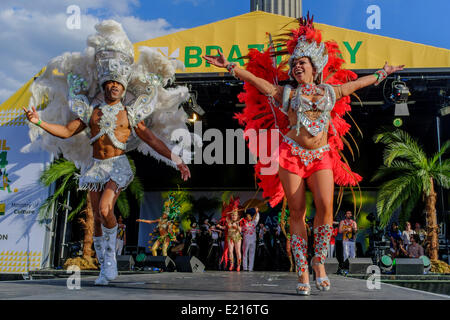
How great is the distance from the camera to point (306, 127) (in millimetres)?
3164

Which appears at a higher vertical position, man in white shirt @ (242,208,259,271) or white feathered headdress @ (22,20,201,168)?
white feathered headdress @ (22,20,201,168)

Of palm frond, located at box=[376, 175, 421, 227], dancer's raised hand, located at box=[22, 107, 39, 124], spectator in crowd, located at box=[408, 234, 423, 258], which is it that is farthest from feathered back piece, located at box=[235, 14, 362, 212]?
spectator in crowd, located at box=[408, 234, 423, 258]

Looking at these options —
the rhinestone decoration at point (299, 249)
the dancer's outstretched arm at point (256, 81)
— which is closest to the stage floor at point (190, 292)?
the rhinestone decoration at point (299, 249)

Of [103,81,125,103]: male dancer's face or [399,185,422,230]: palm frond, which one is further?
[399,185,422,230]: palm frond

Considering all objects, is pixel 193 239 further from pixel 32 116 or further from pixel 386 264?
pixel 32 116

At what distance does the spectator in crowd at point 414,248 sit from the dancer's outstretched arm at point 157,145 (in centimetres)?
752

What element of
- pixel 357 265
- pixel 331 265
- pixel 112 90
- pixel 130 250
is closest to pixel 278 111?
pixel 112 90

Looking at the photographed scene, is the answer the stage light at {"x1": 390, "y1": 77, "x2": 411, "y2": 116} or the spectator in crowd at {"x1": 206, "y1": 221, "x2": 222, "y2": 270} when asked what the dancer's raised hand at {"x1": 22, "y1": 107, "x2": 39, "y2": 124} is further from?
the spectator in crowd at {"x1": 206, "y1": 221, "x2": 222, "y2": 270}

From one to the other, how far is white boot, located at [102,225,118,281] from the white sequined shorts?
15.8 inches

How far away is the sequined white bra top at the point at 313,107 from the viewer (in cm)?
317

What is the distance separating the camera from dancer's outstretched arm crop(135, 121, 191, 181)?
401cm
